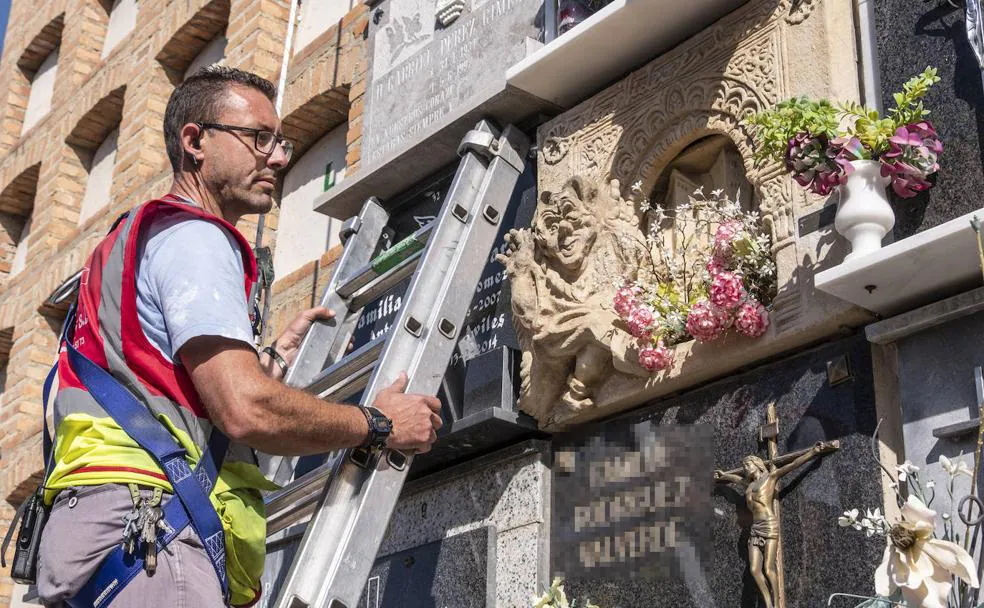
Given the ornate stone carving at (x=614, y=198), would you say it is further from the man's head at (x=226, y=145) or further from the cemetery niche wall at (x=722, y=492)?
the man's head at (x=226, y=145)

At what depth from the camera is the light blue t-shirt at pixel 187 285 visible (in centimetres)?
242

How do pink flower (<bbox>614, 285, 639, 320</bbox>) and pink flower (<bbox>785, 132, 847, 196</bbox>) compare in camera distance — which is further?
pink flower (<bbox>614, 285, 639, 320</bbox>)

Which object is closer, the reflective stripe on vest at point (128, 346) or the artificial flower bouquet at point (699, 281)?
the reflective stripe on vest at point (128, 346)

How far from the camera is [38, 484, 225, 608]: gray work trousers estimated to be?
7.66 feet

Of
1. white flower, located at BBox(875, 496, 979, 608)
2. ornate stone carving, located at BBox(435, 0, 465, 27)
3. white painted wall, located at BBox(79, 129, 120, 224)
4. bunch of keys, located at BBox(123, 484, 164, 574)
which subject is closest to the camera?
bunch of keys, located at BBox(123, 484, 164, 574)

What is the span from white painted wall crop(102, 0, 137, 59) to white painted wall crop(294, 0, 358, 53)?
3109 millimetres

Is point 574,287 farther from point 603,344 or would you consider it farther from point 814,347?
point 814,347

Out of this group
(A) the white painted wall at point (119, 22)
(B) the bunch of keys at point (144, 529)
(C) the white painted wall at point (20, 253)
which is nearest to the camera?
(B) the bunch of keys at point (144, 529)

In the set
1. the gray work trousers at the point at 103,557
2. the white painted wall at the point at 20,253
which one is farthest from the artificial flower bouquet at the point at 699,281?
the white painted wall at the point at 20,253

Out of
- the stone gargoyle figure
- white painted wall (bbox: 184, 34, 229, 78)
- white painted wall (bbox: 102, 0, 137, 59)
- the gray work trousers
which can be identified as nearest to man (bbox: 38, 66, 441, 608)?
the gray work trousers

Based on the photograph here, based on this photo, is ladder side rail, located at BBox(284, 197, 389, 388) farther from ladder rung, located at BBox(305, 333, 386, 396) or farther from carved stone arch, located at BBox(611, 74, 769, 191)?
carved stone arch, located at BBox(611, 74, 769, 191)

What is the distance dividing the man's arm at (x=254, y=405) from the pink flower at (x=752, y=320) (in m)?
1.26

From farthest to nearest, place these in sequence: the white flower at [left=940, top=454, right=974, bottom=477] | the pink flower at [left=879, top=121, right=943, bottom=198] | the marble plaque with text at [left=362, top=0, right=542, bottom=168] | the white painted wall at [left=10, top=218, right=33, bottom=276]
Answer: the white painted wall at [left=10, top=218, right=33, bottom=276], the marble plaque with text at [left=362, top=0, right=542, bottom=168], the pink flower at [left=879, top=121, right=943, bottom=198], the white flower at [left=940, top=454, right=974, bottom=477]

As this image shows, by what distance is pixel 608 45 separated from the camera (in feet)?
14.1
